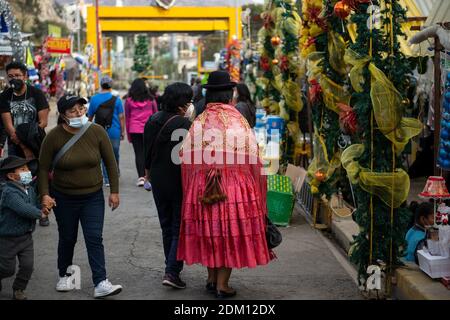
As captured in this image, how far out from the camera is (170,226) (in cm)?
676

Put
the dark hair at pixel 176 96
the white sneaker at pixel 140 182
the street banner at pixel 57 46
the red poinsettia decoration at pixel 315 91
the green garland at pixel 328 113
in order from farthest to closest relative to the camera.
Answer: the street banner at pixel 57 46, the white sneaker at pixel 140 182, the red poinsettia decoration at pixel 315 91, the green garland at pixel 328 113, the dark hair at pixel 176 96

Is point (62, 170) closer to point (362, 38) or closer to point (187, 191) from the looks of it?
point (187, 191)

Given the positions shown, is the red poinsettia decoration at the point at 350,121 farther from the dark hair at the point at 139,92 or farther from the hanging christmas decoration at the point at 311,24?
the dark hair at the point at 139,92

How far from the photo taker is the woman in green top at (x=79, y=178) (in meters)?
6.32

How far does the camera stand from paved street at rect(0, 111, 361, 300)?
6.62 meters

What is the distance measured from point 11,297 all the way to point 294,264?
2784 millimetres

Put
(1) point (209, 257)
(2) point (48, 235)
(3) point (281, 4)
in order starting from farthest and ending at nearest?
(3) point (281, 4), (2) point (48, 235), (1) point (209, 257)

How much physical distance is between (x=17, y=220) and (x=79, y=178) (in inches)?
23.0

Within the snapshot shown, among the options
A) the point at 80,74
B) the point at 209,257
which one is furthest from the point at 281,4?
the point at 80,74

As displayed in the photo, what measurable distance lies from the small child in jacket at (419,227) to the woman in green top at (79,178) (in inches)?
103

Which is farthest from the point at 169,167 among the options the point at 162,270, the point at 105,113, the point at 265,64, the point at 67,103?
the point at 265,64

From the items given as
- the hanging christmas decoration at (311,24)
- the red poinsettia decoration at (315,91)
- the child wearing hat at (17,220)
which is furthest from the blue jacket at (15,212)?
the hanging christmas decoration at (311,24)

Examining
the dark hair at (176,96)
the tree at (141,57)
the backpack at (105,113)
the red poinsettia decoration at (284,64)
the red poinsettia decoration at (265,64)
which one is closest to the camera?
the dark hair at (176,96)

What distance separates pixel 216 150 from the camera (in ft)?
20.5
